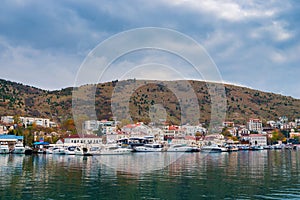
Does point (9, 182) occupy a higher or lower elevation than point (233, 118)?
lower

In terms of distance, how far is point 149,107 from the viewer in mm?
92312

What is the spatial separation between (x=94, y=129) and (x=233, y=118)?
46284 millimetres

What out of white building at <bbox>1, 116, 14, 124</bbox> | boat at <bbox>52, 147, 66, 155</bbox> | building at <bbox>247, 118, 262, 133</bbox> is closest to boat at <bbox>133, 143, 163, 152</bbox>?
boat at <bbox>52, 147, 66, 155</bbox>

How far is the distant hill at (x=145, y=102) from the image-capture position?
84.8 meters

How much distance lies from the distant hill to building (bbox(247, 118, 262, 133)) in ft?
16.8

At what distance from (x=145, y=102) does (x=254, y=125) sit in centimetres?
3100

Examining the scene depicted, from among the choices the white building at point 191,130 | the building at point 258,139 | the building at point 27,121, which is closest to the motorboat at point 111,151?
the building at point 27,121

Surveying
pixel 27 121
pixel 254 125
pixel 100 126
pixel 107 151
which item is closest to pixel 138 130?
pixel 100 126

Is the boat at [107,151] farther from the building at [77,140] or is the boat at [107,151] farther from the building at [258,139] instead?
the building at [258,139]

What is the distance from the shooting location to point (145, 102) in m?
95.6

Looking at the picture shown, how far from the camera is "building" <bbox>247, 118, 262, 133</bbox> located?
9412 centimetres

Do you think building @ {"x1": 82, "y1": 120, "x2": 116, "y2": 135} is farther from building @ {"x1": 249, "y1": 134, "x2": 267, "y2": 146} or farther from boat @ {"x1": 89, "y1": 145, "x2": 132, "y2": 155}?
building @ {"x1": 249, "y1": 134, "x2": 267, "y2": 146}

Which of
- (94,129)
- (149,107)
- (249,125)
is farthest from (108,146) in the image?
(249,125)

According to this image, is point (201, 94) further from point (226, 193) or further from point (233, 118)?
point (226, 193)
